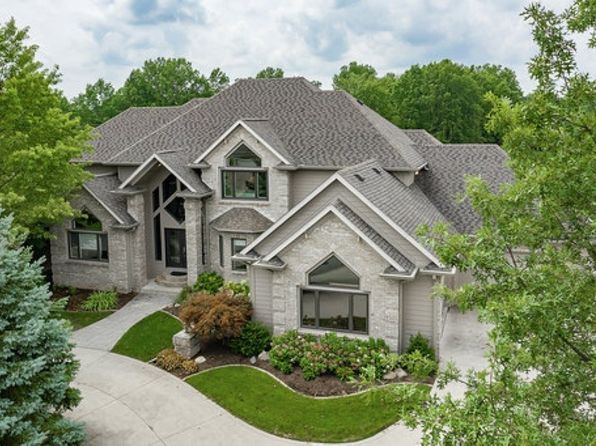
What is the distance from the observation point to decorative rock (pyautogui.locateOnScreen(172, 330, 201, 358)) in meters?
18.2

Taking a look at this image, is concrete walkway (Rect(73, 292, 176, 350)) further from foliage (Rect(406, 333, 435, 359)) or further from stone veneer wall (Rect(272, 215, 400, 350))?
foliage (Rect(406, 333, 435, 359))

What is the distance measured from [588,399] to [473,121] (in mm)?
55984

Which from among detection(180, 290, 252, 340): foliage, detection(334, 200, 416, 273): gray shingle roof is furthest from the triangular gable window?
detection(180, 290, 252, 340): foliage

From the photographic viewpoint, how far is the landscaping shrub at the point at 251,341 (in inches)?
725

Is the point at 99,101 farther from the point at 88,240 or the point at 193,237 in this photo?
the point at 193,237

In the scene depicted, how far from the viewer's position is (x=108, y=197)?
25.1m

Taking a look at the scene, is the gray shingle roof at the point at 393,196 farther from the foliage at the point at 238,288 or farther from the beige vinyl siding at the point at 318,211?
the foliage at the point at 238,288

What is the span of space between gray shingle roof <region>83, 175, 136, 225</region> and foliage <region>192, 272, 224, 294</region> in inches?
158

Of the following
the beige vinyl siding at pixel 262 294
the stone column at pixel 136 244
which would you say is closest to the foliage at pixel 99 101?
the stone column at pixel 136 244

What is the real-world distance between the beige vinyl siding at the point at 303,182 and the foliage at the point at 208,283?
15.1 feet

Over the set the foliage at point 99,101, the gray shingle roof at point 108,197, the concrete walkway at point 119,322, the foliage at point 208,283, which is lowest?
the concrete walkway at point 119,322

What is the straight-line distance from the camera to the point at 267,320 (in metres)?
19.7

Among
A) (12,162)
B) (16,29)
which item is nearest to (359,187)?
(12,162)

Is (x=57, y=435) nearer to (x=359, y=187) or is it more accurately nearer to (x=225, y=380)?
(x=225, y=380)
